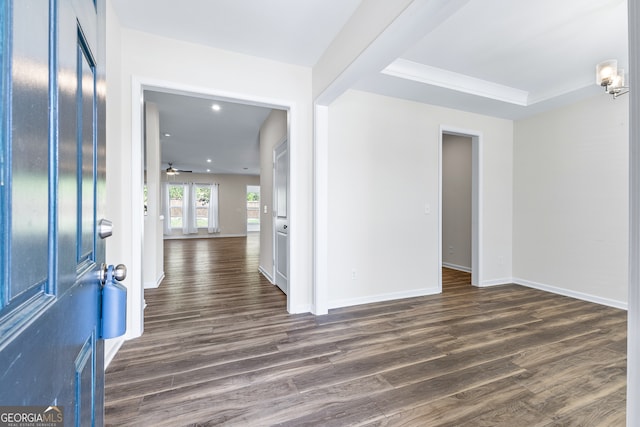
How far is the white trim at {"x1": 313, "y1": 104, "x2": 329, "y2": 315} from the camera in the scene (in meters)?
2.79

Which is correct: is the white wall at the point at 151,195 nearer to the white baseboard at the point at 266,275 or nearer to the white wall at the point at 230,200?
the white baseboard at the point at 266,275

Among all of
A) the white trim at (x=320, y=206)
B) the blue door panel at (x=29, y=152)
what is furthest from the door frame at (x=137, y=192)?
the blue door panel at (x=29, y=152)

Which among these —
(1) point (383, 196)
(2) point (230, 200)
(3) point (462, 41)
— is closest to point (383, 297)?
→ (1) point (383, 196)

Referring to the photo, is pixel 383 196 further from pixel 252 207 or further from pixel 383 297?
pixel 252 207

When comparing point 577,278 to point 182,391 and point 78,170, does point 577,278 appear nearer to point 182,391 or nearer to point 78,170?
point 182,391

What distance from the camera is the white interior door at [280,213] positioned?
A: 3605mm

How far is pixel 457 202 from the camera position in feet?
16.5

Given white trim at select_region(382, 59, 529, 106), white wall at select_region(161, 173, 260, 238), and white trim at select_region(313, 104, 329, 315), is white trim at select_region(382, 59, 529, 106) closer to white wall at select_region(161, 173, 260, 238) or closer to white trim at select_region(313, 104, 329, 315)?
white trim at select_region(313, 104, 329, 315)

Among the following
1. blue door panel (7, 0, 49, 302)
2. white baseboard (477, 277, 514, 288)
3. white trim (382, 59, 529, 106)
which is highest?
white trim (382, 59, 529, 106)

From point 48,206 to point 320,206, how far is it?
242cm

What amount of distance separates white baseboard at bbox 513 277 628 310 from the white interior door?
3.62 meters

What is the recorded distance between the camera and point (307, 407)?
1516 mm

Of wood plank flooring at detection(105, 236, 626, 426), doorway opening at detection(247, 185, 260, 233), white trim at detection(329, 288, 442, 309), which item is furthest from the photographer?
doorway opening at detection(247, 185, 260, 233)

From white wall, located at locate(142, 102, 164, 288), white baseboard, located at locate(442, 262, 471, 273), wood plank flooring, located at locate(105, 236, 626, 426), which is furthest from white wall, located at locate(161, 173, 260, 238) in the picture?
white baseboard, located at locate(442, 262, 471, 273)
